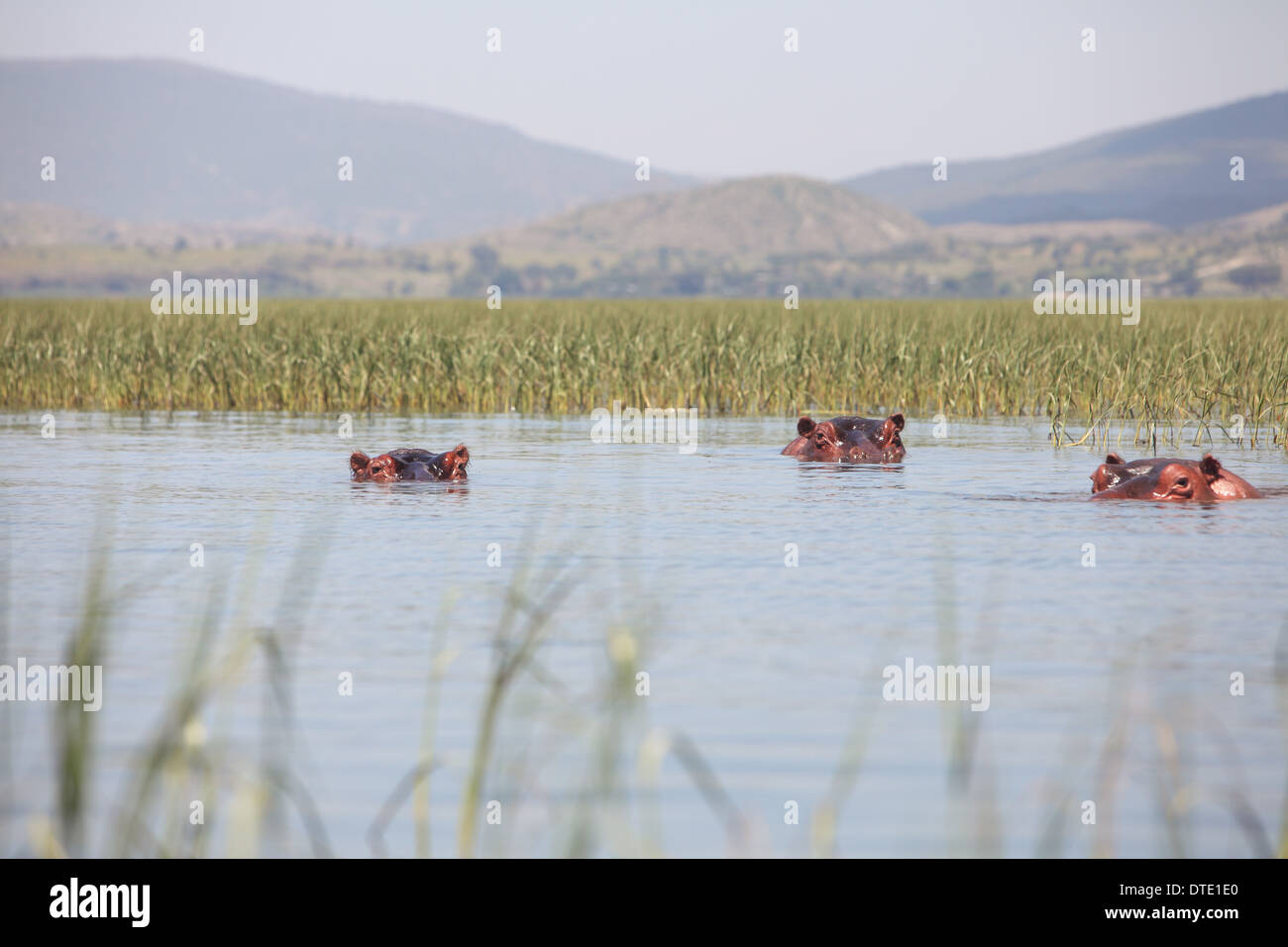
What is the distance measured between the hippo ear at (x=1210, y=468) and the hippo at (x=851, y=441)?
3.90 meters

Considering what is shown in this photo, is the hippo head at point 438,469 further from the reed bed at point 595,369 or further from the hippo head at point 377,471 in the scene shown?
the reed bed at point 595,369

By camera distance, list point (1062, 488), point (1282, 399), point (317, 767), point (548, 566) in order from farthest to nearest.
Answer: point (1282, 399) < point (1062, 488) < point (548, 566) < point (317, 767)

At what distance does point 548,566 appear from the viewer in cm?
967

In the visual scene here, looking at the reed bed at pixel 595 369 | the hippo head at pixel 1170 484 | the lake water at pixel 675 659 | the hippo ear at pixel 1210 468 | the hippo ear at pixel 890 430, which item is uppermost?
the reed bed at pixel 595 369

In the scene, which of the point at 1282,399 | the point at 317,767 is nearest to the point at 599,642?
the point at 317,767

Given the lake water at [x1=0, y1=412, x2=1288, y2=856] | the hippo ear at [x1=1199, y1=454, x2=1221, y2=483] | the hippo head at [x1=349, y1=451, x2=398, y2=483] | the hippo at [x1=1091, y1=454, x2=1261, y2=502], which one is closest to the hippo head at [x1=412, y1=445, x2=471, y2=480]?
the hippo head at [x1=349, y1=451, x2=398, y2=483]

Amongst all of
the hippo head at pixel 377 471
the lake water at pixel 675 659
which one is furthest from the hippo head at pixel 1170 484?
the hippo head at pixel 377 471

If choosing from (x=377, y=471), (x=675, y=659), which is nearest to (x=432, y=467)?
(x=377, y=471)

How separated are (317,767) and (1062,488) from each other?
9161mm

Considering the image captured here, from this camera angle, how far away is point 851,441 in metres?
16.6

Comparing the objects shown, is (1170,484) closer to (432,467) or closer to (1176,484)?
(1176,484)

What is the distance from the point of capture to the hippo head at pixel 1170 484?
1302 centimetres

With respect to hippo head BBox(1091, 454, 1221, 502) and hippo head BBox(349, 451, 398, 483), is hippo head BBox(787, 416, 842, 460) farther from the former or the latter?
hippo head BBox(349, 451, 398, 483)
